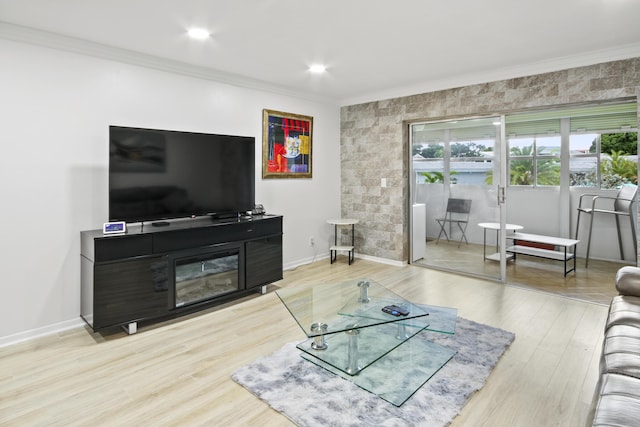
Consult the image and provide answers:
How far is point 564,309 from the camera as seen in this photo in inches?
138

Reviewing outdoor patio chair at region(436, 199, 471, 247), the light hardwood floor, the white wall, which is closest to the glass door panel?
outdoor patio chair at region(436, 199, 471, 247)

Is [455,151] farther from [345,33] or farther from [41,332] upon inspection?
[41,332]

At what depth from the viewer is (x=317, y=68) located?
3.93 meters

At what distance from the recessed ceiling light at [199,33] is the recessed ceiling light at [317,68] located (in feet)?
4.04

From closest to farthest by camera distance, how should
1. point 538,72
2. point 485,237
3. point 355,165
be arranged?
point 538,72 < point 485,237 < point 355,165

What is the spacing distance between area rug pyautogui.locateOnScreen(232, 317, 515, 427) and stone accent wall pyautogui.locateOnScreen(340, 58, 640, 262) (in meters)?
2.64

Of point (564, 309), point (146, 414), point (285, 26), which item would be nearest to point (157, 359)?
point (146, 414)

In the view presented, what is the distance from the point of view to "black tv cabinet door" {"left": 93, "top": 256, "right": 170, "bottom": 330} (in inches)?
110

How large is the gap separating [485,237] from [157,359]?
3.96 metres

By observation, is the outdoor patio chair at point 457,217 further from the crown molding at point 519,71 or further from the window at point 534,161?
the window at point 534,161

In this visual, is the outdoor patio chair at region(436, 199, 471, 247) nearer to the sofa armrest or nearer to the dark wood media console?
the sofa armrest

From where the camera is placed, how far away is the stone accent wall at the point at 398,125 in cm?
365

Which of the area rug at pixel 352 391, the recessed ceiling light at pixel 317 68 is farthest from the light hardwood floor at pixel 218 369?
the recessed ceiling light at pixel 317 68

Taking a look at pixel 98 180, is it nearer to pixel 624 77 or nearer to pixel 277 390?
pixel 277 390
